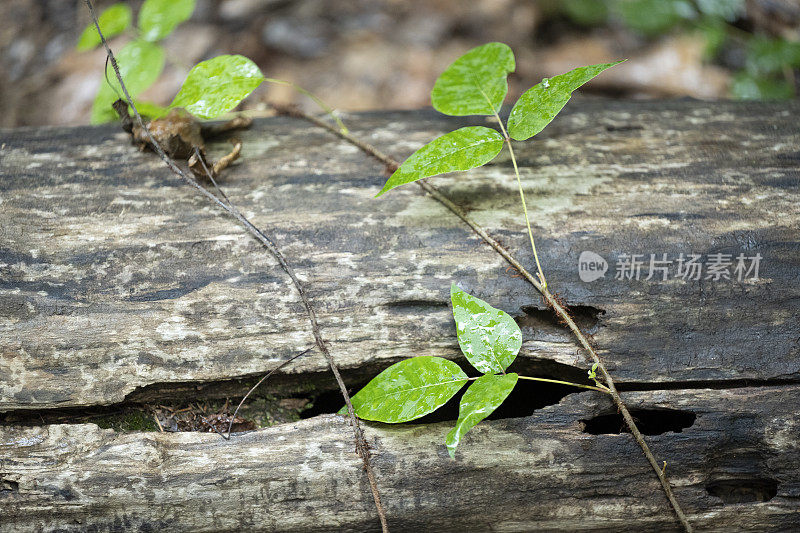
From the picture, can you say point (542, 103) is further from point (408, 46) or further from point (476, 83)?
→ point (408, 46)

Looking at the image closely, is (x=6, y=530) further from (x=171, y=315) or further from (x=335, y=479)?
(x=335, y=479)

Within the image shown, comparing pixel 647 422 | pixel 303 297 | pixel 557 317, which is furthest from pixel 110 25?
pixel 647 422

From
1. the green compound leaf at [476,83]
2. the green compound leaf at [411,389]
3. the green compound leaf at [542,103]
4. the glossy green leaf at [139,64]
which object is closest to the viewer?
the green compound leaf at [411,389]

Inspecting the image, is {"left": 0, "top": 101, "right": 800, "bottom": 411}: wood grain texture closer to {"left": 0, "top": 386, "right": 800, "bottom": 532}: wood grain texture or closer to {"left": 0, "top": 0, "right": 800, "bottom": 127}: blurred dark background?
{"left": 0, "top": 386, "right": 800, "bottom": 532}: wood grain texture

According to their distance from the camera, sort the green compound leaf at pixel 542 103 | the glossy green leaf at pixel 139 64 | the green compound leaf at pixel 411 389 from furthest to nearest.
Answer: the glossy green leaf at pixel 139 64
the green compound leaf at pixel 542 103
the green compound leaf at pixel 411 389

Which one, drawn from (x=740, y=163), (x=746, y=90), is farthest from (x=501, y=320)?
(x=746, y=90)

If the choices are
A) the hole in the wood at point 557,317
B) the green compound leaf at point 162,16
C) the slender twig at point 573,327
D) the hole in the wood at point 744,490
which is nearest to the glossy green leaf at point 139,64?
the green compound leaf at point 162,16

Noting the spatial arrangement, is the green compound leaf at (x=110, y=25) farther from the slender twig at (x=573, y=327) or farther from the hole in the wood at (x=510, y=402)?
the hole in the wood at (x=510, y=402)
